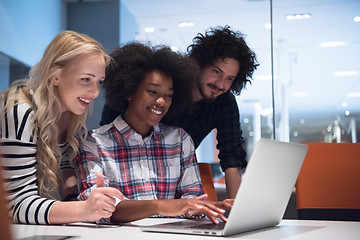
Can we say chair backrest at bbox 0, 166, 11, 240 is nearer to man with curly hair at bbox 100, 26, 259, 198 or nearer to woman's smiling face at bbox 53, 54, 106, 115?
woman's smiling face at bbox 53, 54, 106, 115

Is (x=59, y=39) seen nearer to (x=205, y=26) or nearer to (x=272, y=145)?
(x=272, y=145)

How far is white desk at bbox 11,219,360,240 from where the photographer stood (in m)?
1.00

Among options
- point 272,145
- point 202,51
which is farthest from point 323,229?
point 202,51

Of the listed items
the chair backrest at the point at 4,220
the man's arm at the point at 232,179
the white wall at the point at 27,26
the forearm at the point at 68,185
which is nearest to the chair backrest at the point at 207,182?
the man's arm at the point at 232,179

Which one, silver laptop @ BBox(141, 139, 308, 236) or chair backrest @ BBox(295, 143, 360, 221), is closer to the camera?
silver laptop @ BBox(141, 139, 308, 236)

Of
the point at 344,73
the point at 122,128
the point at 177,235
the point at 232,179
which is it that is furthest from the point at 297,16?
the point at 177,235

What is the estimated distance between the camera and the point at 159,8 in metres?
4.94

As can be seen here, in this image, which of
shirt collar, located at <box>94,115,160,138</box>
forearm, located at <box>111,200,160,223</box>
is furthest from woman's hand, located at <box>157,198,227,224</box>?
shirt collar, located at <box>94,115,160,138</box>

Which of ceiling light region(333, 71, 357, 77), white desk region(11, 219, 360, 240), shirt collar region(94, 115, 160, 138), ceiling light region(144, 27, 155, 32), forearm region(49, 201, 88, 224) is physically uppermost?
ceiling light region(144, 27, 155, 32)

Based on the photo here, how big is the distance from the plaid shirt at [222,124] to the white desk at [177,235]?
95 cm

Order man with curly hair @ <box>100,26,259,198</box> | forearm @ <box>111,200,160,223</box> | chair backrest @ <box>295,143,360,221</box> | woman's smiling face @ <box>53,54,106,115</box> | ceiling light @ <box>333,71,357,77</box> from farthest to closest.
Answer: ceiling light @ <box>333,71,357,77</box> < man with curly hair @ <box>100,26,259,198</box> < chair backrest @ <box>295,143,360,221</box> < woman's smiling face @ <box>53,54,106,115</box> < forearm @ <box>111,200,160,223</box>

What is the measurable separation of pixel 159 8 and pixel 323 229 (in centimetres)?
411

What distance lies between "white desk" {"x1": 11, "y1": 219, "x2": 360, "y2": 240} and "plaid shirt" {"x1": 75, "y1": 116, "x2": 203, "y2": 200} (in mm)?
392

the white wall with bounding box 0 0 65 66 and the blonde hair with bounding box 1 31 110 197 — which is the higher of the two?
the white wall with bounding box 0 0 65 66
